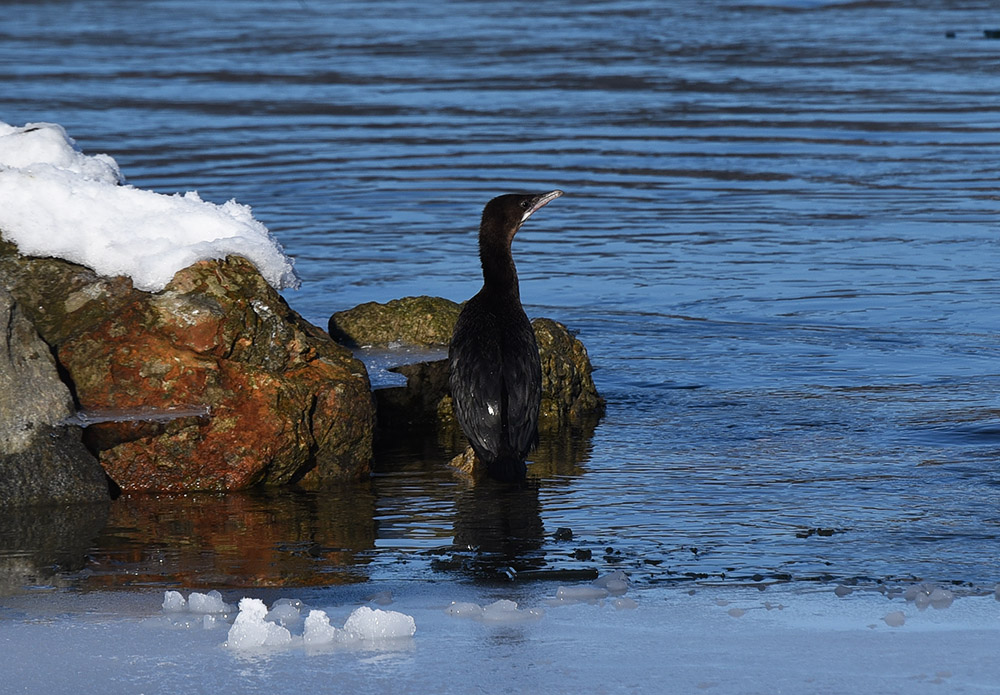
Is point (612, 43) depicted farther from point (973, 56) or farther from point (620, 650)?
point (620, 650)

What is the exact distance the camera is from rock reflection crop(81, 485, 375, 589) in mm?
5996

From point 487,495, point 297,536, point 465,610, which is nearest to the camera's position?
point 465,610

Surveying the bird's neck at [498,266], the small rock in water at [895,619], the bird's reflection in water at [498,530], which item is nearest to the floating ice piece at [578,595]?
the bird's reflection in water at [498,530]

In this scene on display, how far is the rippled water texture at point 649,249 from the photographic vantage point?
21.2 ft

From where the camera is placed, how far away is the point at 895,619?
17.3ft

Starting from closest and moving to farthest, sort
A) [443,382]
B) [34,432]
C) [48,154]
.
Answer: [34,432] → [48,154] → [443,382]

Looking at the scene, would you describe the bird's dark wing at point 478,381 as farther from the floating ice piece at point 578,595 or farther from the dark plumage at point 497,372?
the floating ice piece at point 578,595

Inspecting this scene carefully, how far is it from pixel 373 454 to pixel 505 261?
3.52ft

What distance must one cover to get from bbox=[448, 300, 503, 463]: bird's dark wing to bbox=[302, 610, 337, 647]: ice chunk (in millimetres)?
2125

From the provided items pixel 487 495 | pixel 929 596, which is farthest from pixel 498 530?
pixel 929 596

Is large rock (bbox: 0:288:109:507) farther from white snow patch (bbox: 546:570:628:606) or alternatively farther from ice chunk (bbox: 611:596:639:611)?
ice chunk (bbox: 611:596:639:611)

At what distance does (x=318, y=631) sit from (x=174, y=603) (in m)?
0.61

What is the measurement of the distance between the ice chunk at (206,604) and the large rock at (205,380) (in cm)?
174

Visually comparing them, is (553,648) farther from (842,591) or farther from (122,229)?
(122,229)
